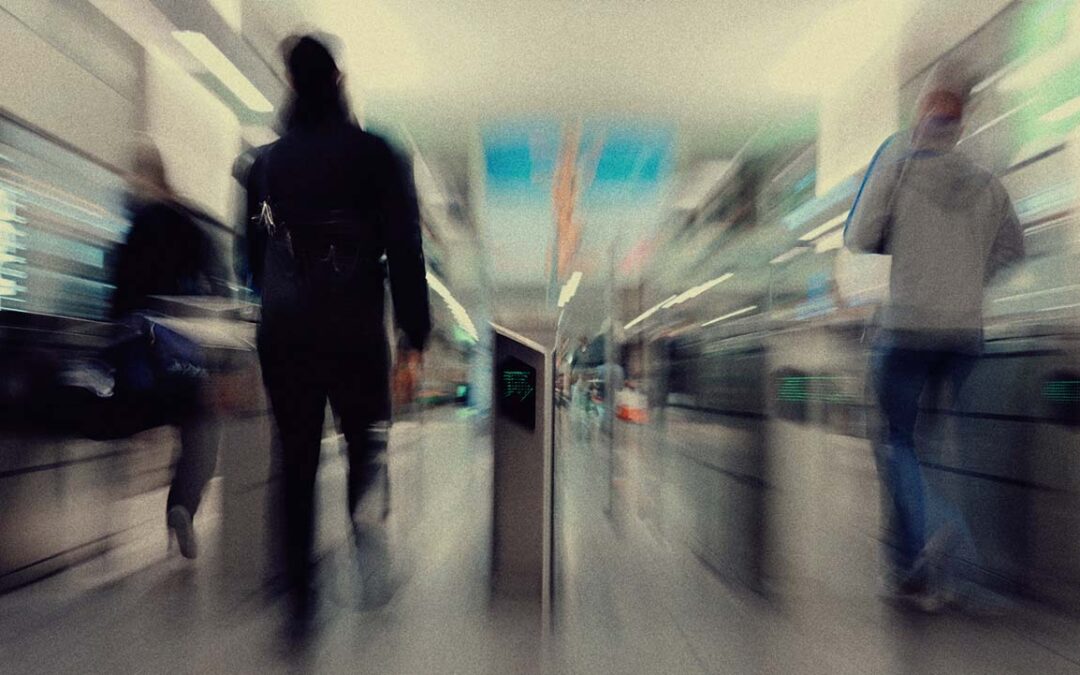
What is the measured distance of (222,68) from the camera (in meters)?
4.90

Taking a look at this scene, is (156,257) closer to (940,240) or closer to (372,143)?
(372,143)

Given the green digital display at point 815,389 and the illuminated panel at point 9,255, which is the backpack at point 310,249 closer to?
the illuminated panel at point 9,255

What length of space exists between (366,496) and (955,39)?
14.7 feet

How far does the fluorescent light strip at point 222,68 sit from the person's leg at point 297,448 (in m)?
3.55

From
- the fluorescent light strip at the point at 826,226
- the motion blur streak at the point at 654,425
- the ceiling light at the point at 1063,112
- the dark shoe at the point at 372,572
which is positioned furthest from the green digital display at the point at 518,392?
the fluorescent light strip at the point at 826,226

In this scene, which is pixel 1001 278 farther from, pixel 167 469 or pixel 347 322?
pixel 167 469

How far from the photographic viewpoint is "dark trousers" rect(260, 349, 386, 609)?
1.86 metres

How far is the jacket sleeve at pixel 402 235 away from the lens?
1.85m

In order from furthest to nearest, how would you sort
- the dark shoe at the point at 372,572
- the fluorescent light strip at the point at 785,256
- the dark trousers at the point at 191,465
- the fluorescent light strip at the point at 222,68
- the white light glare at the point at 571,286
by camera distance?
the white light glare at the point at 571,286
the fluorescent light strip at the point at 222,68
the dark trousers at the point at 191,465
the fluorescent light strip at the point at 785,256
the dark shoe at the point at 372,572

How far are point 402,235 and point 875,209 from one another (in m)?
1.37

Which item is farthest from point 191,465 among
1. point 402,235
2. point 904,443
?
point 904,443

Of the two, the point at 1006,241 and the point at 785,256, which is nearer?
the point at 1006,241

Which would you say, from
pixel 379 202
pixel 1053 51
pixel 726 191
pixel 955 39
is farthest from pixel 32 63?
pixel 955 39

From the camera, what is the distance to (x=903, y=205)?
2.29 m
